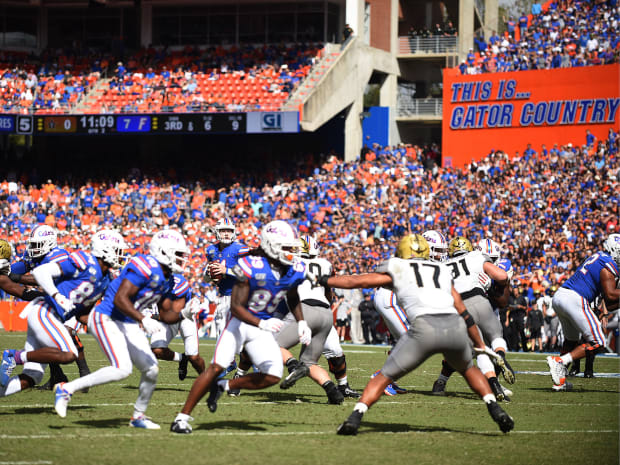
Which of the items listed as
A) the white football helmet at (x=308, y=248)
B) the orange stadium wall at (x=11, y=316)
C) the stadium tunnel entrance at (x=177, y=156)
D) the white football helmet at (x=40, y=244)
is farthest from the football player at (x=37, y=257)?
the stadium tunnel entrance at (x=177, y=156)

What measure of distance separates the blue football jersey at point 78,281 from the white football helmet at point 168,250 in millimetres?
1175

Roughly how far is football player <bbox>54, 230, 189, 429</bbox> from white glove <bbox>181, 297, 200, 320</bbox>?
2.68 m

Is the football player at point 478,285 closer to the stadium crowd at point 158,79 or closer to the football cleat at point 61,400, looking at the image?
the football cleat at point 61,400

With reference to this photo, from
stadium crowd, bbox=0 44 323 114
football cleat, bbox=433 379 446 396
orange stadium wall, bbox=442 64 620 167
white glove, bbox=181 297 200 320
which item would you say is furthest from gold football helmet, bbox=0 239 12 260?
orange stadium wall, bbox=442 64 620 167

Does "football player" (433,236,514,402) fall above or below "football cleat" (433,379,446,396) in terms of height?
above

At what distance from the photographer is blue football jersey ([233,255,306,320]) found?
811 cm

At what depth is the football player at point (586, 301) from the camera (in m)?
11.7

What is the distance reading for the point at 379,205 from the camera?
93.3 feet

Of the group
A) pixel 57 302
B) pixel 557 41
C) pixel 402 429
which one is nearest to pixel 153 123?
pixel 557 41

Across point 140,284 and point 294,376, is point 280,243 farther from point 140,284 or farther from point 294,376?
point 294,376

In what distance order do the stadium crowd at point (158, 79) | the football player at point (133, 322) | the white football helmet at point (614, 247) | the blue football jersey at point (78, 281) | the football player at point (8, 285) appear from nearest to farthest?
the football player at point (133, 322) < the blue football jersey at point (78, 281) < the football player at point (8, 285) < the white football helmet at point (614, 247) < the stadium crowd at point (158, 79)

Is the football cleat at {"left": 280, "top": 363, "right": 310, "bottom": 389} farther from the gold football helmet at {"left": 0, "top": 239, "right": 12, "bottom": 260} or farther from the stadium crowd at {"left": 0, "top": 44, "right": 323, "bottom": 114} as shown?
the stadium crowd at {"left": 0, "top": 44, "right": 323, "bottom": 114}

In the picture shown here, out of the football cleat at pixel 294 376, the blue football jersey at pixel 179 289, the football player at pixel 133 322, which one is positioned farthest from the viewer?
the blue football jersey at pixel 179 289

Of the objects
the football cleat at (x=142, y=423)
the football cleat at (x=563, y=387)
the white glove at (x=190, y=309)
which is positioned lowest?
the football cleat at (x=563, y=387)
